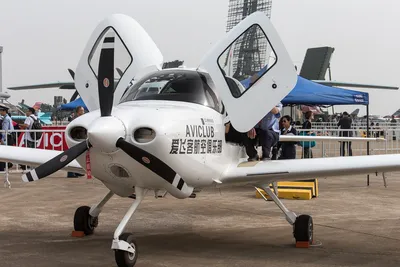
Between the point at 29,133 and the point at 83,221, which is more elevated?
the point at 29,133

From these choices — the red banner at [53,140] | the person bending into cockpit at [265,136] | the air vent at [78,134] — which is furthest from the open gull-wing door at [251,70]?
the red banner at [53,140]

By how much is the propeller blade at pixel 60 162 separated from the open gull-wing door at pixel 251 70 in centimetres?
199

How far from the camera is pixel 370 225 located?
8117 millimetres

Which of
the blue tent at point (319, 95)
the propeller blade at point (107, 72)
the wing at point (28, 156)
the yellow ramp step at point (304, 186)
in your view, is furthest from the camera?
the blue tent at point (319, 95)

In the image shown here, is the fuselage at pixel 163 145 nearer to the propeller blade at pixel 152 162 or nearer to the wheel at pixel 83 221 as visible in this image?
the propeller blade at pixel 152 162

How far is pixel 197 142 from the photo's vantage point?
586 centimetres

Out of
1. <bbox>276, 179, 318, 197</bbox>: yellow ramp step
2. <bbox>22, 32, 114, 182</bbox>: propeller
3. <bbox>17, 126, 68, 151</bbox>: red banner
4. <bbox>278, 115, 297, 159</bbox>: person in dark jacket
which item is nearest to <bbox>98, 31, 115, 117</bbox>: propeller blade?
<bbox>22, 32, 114, 182</bbox>: propeller

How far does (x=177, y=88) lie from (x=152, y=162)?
132 centimetres

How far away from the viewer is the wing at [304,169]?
646 centimetres

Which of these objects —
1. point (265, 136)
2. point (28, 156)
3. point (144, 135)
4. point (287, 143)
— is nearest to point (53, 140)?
point (287, 143)

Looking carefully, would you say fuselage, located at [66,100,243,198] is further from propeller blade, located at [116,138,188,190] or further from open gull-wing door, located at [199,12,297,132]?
open gull-wing door, located at [199,12,297,132]

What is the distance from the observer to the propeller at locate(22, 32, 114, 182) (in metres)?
5.28

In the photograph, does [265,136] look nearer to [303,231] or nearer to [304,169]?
[304,169]

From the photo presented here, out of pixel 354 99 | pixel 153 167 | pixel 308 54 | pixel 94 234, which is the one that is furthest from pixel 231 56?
pixel 308 54
